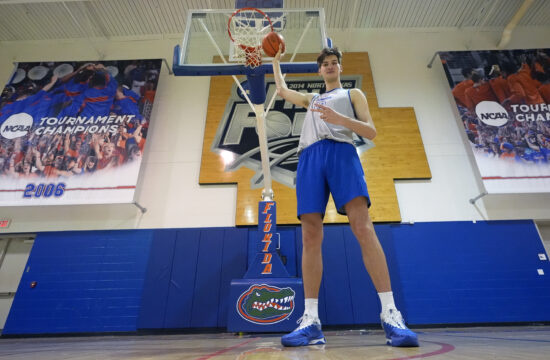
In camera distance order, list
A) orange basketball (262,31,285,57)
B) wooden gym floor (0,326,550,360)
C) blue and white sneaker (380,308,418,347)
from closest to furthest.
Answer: wooden gym floor (0,326,550,360)
blue and white sneaker (380,308,418,347)
orange basketball (262,31,285,57)

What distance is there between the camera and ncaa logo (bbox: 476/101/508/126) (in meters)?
4.43

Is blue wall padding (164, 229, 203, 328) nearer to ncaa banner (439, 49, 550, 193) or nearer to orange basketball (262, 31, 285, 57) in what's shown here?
orange basketball (262, 31, 285, 57)

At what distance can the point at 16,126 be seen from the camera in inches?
181

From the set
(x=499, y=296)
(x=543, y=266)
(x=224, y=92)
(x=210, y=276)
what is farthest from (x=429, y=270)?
(x=224, y=92)

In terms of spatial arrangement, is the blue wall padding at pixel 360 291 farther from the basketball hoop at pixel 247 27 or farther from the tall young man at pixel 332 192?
the basketball hoop at pixel 247 27

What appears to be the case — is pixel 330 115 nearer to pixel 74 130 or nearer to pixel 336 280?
pixel 336 280

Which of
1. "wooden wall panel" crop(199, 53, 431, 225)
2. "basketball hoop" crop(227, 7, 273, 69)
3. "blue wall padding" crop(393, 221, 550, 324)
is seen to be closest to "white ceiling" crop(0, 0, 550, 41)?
"wooden wall panel" crop(199, 53, 431, 225)

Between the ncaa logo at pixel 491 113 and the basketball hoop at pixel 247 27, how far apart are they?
3616 mm

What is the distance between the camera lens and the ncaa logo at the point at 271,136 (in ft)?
14.3

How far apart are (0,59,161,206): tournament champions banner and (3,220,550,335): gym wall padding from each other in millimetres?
694

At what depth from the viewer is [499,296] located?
364 centimetres

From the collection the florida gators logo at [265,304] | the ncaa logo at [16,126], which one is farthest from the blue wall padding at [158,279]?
the ncaa logo at [16,126]

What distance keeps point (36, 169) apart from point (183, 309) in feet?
9.80

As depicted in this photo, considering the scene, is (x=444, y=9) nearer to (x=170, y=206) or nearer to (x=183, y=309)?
(x=170, y=206)
